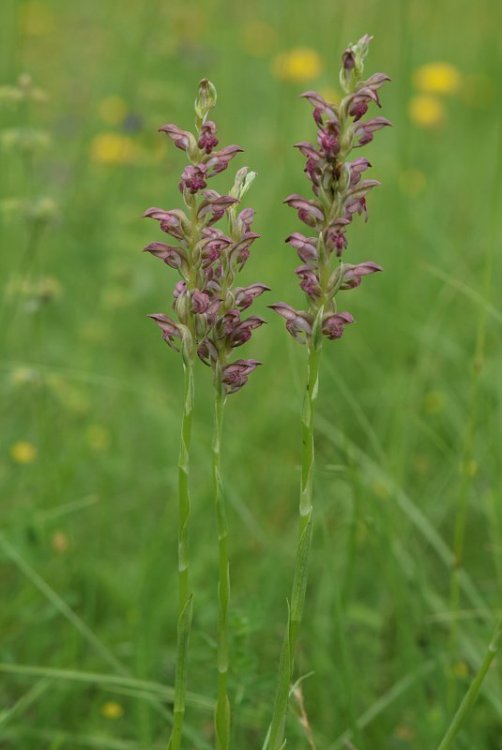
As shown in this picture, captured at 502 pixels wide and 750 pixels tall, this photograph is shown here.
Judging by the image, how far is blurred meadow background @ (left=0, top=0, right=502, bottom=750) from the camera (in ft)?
7.46

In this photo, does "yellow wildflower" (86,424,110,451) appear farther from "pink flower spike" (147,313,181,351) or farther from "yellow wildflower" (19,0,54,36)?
"yellow wildflower" (19,0,54,36)

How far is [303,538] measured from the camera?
4.60 feet

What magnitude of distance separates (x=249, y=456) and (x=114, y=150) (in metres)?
1.98

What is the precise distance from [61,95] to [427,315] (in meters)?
4.05

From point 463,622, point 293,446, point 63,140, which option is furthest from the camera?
point 63,140

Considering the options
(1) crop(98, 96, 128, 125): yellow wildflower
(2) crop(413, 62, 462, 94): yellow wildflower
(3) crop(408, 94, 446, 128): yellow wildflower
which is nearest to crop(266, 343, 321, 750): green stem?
(1) crop(98, 96, 128, 125): yellow wildflower

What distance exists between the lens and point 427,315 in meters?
4.12

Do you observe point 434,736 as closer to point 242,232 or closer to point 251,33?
point 242,232

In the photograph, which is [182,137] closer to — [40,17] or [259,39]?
[40,17]

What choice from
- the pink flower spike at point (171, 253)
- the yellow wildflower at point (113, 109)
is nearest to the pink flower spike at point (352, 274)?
the pink flower spike at point (171, 253)

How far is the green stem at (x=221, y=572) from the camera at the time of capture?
1.41 metres

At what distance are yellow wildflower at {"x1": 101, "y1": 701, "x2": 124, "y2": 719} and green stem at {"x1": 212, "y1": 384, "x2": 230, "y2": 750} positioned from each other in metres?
0.97

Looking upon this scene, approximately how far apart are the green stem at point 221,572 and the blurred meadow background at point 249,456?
42 centimetres

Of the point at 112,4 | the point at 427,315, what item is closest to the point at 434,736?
the point at 427,315
